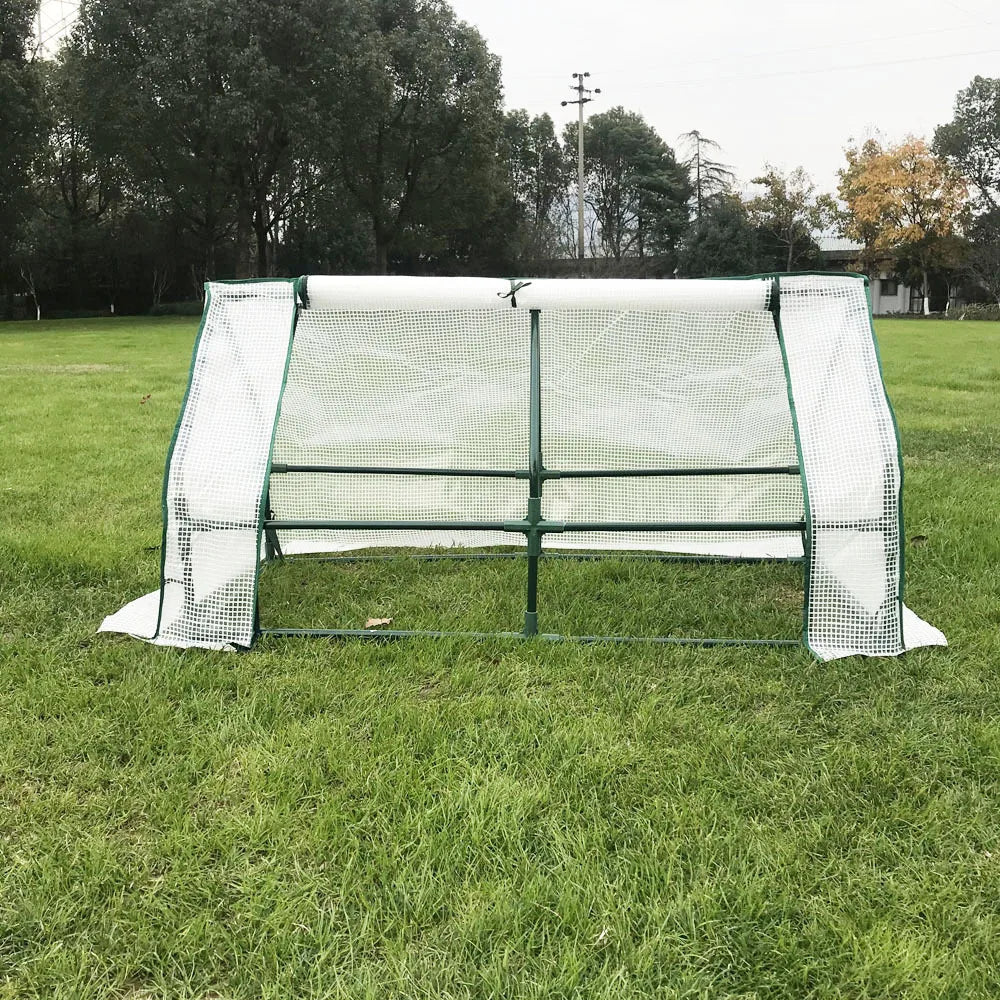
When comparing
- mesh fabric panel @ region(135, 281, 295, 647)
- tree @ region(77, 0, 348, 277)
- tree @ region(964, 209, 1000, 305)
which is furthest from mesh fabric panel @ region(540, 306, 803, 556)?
tree @ region(964, 209, 1000, 305)

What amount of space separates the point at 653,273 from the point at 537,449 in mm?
46557

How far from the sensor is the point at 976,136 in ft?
160

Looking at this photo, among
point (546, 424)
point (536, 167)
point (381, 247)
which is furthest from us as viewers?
point (536, 167)

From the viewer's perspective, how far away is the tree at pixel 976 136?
48219mm

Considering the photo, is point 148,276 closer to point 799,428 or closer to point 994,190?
point 799,428

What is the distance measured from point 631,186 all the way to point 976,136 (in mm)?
19039

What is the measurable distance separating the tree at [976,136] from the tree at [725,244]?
1329cm

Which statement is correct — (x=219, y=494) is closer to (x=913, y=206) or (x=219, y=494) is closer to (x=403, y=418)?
(x=403, y=418)

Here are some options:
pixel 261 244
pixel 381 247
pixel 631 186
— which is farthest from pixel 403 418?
pixel 631 186

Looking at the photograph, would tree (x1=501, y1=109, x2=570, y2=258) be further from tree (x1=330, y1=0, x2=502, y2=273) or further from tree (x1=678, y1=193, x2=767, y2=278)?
tree (x1=330, y1=0, x2=502, y2=273)

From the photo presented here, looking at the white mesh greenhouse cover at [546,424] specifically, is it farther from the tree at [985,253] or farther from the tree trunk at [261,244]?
the tree at [985,253]

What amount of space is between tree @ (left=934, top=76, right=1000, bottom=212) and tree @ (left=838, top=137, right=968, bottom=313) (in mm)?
5491

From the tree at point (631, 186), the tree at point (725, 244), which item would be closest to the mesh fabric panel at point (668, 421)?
the tree at point (725, 244)

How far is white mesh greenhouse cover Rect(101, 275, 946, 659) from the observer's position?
3004mm
